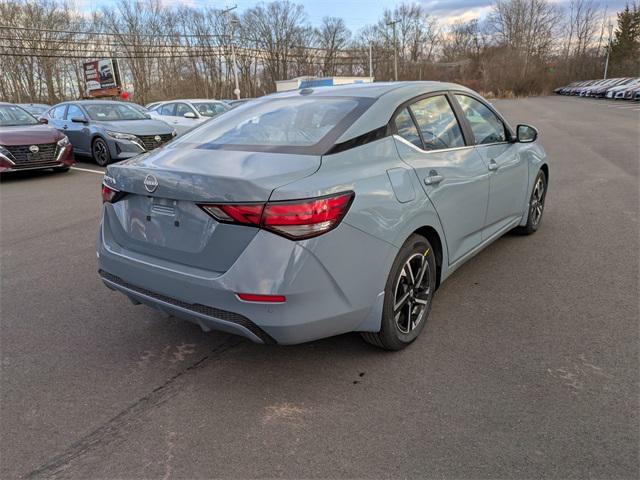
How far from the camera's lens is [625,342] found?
10.1 ft

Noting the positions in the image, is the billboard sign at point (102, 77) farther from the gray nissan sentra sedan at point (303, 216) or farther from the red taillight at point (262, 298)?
the red taillight at point (262, 298)

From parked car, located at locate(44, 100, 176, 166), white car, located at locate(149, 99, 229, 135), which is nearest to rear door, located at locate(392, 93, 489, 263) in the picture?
parked car, located at locate(44, 100, 176, 166)

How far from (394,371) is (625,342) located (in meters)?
1.54

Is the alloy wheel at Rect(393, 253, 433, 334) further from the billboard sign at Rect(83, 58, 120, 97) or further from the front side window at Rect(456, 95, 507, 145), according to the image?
the billboard sign at Rect(83, 58, 120, 97)

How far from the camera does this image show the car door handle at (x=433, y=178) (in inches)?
120

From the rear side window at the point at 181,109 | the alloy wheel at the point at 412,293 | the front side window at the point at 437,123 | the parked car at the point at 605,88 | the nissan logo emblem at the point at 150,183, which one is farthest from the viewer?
the parked car at the point at 605,88

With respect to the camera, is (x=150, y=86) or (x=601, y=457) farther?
(x=150, y=86)

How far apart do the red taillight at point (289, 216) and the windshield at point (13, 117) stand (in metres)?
9.73

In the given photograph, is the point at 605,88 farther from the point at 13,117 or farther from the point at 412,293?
the point at 412,293

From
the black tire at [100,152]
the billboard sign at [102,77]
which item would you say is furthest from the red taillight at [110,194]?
the billboard sign at [102,77]

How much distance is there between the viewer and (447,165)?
3.32 m

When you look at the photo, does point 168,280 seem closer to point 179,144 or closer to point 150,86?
point 179,144

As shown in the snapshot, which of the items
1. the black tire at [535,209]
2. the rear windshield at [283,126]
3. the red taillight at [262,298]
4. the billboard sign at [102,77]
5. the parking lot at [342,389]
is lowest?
the parking lot at [342,389]

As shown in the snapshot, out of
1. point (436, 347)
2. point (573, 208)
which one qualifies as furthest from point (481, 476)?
point (573, 208)
